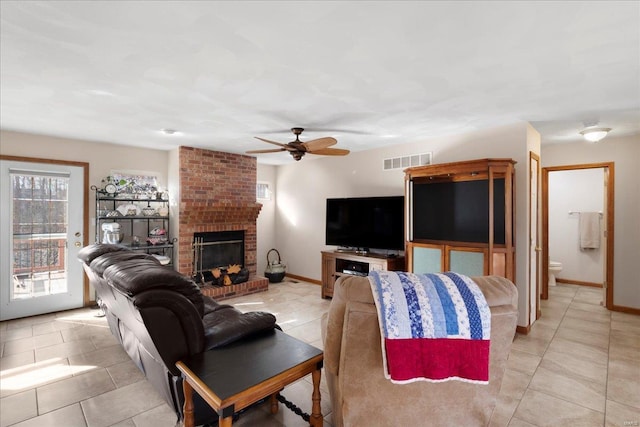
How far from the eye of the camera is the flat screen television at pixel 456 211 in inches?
142

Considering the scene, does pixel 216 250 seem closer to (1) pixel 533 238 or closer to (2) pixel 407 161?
(2) pixel 407 161

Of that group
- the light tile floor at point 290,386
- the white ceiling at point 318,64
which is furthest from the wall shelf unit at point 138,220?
the white ceiling at point 318,64

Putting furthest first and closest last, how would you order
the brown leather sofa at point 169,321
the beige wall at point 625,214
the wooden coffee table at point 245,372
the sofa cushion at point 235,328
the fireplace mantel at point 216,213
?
1. the fireplace mantel at point 216,213
2. the beige wall at point 625,214
3. the sofa cushion at point 235,328
4. the brown leather sofa at point 169,321
5. the wooden coffee table at point 245,372

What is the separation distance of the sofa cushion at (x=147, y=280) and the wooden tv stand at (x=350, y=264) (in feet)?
9.10

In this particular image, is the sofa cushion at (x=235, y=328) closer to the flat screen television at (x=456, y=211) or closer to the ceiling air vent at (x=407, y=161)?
the flat screen television at (x=456, y=211)

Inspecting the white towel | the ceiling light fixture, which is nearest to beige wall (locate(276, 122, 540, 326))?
the ceiling light fixture

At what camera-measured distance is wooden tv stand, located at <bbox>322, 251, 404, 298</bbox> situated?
4.47 m

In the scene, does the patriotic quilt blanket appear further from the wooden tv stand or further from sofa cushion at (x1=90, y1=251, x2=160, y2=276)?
the wooden tv stand

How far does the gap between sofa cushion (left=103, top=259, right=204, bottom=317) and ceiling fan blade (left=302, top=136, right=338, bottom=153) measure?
1.98m

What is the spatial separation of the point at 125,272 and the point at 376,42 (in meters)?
2.03

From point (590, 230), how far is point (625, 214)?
1.81m

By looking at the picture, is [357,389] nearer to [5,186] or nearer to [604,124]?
[604,124]

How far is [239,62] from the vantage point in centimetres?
217

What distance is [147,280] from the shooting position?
1.73 metres
